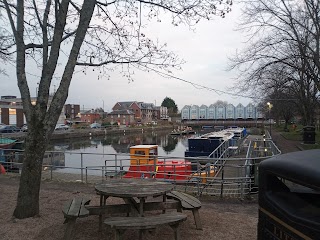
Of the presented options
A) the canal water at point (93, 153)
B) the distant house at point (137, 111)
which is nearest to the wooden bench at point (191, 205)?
the canal water at point (93, 153)

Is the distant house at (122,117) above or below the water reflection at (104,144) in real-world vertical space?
above

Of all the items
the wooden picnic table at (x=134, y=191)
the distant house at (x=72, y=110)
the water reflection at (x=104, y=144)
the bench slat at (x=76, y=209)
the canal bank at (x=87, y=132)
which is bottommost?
the water reflection at (x=104, y=144)

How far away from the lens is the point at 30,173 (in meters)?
6.00

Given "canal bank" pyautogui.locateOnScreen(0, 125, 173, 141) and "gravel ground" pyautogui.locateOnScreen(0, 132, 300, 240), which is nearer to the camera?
"gravel ground" pyautogui.locateOnScreen(0, 132, 300, 240)

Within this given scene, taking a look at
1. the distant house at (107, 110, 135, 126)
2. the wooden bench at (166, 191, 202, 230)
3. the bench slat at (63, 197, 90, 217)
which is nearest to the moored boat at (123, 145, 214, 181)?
the wooden bench at (166, 191, 202, 230)

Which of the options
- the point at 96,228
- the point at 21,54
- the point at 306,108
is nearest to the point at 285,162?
the point at 96,228

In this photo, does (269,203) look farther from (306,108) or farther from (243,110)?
(243,110)

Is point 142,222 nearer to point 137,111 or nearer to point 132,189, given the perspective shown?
point 132,189

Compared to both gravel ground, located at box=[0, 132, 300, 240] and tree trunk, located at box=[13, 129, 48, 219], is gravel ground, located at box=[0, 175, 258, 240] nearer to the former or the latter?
gravel ground, located at box=[0, 132, 300, 240]

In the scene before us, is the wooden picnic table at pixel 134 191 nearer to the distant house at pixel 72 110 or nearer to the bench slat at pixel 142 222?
the bench slat at pixel 142 222

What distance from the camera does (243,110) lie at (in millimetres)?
123125

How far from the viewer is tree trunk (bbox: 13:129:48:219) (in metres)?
5.96

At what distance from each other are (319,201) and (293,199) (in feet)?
0.59

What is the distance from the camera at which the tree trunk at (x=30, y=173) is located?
596 cm
